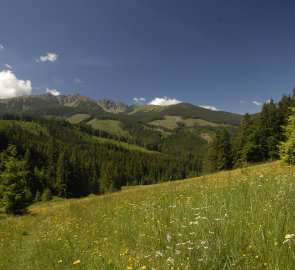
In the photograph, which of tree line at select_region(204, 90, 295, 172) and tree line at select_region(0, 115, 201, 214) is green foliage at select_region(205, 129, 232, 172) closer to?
tree line at select_region(204, 90, 295, 172)

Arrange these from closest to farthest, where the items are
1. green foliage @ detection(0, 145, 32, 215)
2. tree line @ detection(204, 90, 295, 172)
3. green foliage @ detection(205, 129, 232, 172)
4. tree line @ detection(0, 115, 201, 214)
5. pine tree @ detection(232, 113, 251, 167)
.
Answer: green foliage @ detection(0, 145, 32, 215), tree line @ detection(0, 115, 201, 214), tree line @ detection(204, 90, 295, 172), pine tree @ detection(232, 113, 251, 167), green foliage @ detection(205, 129, 232, 172)

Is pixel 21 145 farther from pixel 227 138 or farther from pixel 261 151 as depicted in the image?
pixel 261 151

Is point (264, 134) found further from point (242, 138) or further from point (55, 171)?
point (55, 171)

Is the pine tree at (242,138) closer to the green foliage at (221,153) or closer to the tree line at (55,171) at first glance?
the green foliage at (221,153)

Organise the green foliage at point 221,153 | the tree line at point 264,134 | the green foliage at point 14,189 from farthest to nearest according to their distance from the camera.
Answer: the green foliage at point 221,153, the tree line at point 264,134, the green foliage at point 14,189

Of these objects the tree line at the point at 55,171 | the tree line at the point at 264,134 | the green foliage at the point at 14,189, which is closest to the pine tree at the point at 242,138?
the tree line at the point at 264,134

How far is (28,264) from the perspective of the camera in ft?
28.5

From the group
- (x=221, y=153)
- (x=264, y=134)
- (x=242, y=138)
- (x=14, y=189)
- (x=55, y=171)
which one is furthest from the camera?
(x=55, y=171)

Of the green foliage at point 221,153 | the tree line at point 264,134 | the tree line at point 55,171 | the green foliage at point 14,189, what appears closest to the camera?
the green foliage at point 14,189

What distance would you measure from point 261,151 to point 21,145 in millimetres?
85897

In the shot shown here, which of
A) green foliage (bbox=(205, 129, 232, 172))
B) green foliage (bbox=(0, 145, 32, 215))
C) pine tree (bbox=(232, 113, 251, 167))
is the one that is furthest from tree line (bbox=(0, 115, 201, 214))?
pine tree (bbox=(232, 113, 251, 167))

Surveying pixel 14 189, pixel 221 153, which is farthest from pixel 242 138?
pixel 14 189

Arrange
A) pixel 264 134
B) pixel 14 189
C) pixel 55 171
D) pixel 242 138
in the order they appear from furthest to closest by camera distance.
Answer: pixel 55 171 → pixel 242 138 → pixel 264 134 → pixel 14 189

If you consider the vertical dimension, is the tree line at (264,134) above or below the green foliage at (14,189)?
above
